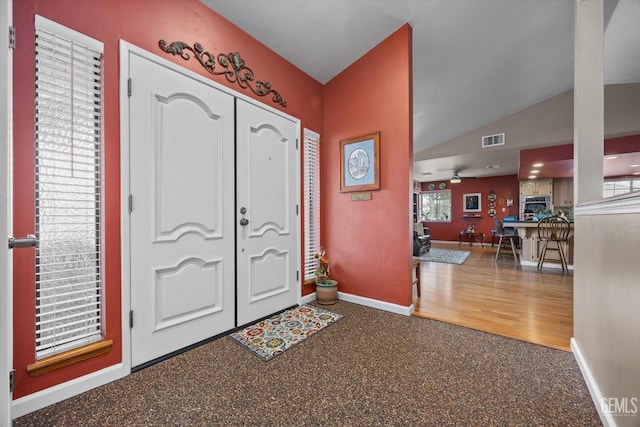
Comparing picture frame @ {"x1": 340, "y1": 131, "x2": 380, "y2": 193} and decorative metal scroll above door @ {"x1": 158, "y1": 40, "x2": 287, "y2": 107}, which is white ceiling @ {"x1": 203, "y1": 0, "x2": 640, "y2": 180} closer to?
→ decorative metal scroll above door @ {"x1": 158, "y1": 40, "x2": 287, "y2": 107}

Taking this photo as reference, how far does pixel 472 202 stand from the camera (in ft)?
→ 28.7

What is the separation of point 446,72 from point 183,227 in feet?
11.9

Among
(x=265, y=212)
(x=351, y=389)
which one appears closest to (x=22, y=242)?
(x=351, y=389)

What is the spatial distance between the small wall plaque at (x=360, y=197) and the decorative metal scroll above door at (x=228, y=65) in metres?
1.31

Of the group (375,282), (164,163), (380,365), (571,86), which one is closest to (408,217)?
(375,282)

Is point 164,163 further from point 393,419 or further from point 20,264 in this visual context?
point 393,419

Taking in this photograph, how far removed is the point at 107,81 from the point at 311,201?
2.09 m

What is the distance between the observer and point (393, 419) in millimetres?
1293

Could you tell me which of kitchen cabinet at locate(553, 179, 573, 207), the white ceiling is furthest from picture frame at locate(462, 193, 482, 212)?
the white ceiling

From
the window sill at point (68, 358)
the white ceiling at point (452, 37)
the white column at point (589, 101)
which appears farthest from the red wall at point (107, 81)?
the white column at point (589, 101)

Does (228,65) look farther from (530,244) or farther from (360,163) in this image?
(530,244)

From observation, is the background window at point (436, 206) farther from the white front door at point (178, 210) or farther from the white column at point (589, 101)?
the white front door at point (178, 210)

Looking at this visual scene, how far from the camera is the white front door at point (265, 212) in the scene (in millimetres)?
2334

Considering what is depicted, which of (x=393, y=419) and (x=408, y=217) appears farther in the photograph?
(x=408, y=217)
